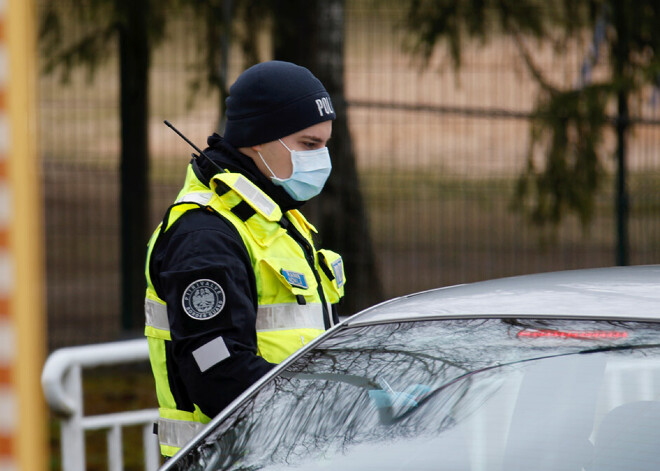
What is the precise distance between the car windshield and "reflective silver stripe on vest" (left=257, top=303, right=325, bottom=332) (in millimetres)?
374

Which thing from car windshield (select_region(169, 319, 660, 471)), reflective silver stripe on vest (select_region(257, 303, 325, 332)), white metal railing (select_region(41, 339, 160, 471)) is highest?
reflective silver stripe on vest (select_region(257, 303, 325, 332))

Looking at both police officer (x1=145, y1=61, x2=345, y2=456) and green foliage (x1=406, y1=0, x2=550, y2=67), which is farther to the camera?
green foliage (x1=406, y1=0, x2=550, y2=67)

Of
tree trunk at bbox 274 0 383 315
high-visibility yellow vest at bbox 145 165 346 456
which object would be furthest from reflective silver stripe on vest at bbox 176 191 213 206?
tree trunk at bbox 274 0 383 315

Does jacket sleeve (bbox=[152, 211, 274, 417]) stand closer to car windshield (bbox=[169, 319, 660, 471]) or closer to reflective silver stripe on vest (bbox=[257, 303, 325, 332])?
reflective silver stripe on vest (bbox=[257, 303, 325, 332])

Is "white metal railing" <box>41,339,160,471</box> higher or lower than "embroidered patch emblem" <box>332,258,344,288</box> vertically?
lower

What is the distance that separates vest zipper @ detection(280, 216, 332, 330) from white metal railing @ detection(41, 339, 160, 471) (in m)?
1.31

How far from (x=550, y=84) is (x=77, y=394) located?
5.45 meters

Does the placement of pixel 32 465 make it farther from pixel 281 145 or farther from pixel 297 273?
pixel 281 145

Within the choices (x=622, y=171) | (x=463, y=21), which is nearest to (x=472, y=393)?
(x=622, y=171)

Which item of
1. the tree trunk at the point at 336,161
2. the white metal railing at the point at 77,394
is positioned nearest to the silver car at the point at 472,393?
the white metal railing at the point at 77,394

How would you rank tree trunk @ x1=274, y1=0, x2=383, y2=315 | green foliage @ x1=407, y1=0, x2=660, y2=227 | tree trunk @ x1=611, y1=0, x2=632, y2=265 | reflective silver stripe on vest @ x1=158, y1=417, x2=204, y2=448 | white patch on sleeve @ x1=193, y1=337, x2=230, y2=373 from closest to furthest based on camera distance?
1. white patch on sleeve @ x1=193, y1=337, x2=230, y2=373
2. reflective silver stripe on vest @ x1=158, y1=417, x2=204, y2=448
3. tree trunk @ x1=274, y1=0, x2=383, y2=315
4. tree trunk @ x1=611, y1=0, x2=632, y2=265
5. green foliage @ x1=407, y1=0, x2=660, y2=227

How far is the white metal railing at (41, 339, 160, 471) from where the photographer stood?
3.93 metres

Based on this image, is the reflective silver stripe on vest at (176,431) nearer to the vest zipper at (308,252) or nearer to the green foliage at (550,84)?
the vest zipper at (308,252)

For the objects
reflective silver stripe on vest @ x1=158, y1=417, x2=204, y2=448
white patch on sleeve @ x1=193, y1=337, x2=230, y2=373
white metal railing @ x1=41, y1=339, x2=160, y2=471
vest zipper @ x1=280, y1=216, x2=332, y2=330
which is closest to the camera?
white patch on sleeve @ x1=193, y1=337, x2=230, y2=373
